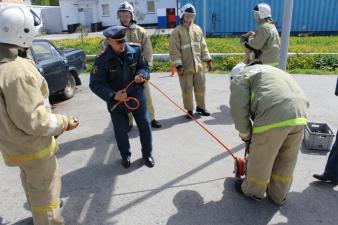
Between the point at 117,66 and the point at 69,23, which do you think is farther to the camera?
the point at 69,23

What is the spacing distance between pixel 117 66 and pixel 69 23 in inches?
1348

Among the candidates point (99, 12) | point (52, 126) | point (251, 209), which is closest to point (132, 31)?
point (52, 126)

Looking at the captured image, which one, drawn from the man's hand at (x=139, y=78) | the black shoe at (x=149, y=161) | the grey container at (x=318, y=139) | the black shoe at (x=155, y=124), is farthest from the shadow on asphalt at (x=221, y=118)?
the man's hand at (x=139, y=78)

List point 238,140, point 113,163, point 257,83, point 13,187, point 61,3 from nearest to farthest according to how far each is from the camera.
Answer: point 257,83 → point 13,187 → point 113,163 → point 238,140 → point 61,3

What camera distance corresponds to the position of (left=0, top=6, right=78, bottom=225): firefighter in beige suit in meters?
2.48

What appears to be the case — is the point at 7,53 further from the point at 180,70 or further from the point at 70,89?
the point at 70,89

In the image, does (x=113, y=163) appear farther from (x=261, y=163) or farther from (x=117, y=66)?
(x=261, y=163)

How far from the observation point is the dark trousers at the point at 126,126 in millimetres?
4328

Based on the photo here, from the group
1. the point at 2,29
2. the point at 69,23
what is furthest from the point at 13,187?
the point at 69,23

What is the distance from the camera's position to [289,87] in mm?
3084

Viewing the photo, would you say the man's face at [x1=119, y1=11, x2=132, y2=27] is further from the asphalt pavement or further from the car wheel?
the car wheel

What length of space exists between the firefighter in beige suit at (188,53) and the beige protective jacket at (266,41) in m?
1.00

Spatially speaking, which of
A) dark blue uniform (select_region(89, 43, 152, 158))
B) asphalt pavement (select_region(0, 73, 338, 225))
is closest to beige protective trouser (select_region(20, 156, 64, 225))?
asphalt pavement (select_region(0, 73, 338, 225))

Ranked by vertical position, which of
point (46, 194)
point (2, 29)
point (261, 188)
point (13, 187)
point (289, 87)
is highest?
point (2, 29)
